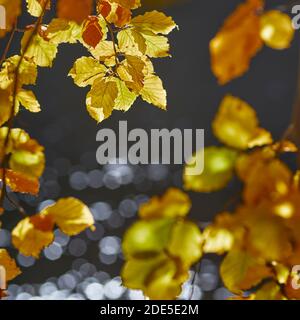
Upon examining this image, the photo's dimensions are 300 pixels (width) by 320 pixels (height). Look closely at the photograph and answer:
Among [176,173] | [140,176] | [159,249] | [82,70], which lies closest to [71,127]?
[140,176]

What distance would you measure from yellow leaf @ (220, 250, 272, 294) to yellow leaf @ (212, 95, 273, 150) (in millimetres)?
104

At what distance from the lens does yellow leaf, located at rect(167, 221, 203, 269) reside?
40 cm

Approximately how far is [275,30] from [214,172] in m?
0.10

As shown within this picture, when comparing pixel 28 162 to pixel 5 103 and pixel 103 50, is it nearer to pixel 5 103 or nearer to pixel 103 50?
pixel 5 103

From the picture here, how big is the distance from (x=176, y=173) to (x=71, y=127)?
0.92 meters

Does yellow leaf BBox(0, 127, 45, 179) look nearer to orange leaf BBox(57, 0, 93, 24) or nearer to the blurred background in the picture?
orange leaf BBox(57, 0, 93, 24)

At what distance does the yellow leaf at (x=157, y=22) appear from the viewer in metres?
0.65

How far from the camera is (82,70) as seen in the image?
2.28 feet

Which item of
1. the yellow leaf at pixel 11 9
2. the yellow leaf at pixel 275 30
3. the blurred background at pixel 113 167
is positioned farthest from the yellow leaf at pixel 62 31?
the blurred background at pixel 113 167

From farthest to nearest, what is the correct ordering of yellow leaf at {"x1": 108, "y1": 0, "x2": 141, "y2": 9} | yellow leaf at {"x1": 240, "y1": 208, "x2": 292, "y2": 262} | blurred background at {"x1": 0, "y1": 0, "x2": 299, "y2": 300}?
1. blurred background at {"x1": 0, "y1": 0, "x2": 299, "y2": 300}
2. yellow leaf at {"x1": 108, "y1": 0, "x2": 141, "y2": 9}
3. yellow leaf at {"x1": 240, "y1": 208, "x2": 292, "y2": 262}

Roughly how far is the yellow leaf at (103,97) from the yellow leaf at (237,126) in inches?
11.6

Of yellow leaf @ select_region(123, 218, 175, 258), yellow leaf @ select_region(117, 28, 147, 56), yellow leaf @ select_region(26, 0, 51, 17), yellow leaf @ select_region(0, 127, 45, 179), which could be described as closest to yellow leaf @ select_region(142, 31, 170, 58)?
yellow leaf @ select_region(117, 28, 147, 56)

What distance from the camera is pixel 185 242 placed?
15.9 inches
